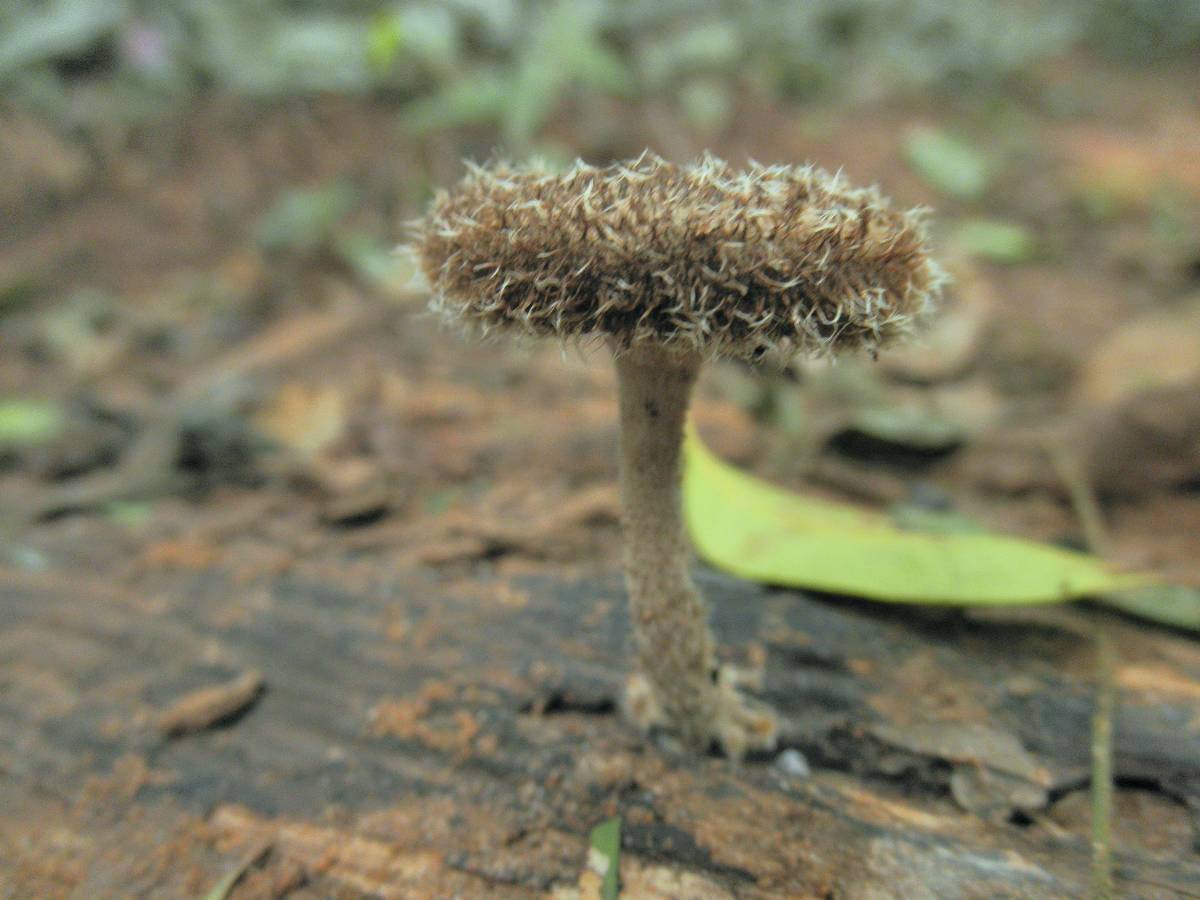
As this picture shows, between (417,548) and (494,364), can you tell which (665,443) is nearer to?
(417,548)

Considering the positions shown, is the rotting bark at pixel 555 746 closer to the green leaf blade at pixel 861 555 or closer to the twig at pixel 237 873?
the twig at pixel 237 873

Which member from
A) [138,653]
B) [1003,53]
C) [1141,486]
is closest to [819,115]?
[1003,53]

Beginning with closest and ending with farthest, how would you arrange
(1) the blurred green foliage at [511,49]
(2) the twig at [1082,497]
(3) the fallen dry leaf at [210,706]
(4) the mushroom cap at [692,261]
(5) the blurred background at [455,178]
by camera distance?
(4) the mushroom cap at [692,261], (3) the fallen dry leaf at [210,706], (2) the twig at [1082,497], (5) the blurred background at [455,178], (1) the blurred green foliage at [511,49]

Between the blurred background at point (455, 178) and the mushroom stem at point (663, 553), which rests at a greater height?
the blurred background at point (455, 178)

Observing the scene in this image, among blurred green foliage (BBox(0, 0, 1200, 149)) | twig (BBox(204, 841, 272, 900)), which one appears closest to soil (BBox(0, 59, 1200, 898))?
twig (BBox(204, 841, 272, 900))

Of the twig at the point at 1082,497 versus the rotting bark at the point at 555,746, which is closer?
the rotting bark at the point at 555,746

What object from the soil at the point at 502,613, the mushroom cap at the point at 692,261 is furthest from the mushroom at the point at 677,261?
the soil at the point at 502,613
